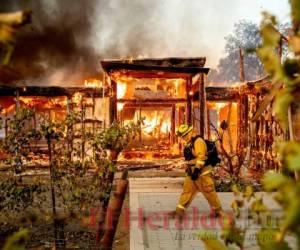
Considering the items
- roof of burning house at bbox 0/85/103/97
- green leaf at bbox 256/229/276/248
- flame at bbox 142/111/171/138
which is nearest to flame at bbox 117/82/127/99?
roof of burning house at bbox 0/85/103/97

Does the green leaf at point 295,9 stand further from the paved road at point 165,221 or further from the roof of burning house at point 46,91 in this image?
the roof of burning house at point 46,91

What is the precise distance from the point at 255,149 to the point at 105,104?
6.64 metres

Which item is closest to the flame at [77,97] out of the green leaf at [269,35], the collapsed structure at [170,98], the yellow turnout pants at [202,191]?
the collapsed structure at [170,98]

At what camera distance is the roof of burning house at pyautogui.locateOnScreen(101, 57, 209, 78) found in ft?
51.7

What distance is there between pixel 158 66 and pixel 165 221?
885 centimetres

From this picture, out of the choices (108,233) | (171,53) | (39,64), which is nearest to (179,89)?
(108,233)

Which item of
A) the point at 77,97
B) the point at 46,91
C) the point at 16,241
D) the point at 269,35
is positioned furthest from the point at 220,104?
the point at 16,241

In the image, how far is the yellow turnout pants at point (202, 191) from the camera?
829 centimetres

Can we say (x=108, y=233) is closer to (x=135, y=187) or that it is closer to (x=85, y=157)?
(x=85, y=157)

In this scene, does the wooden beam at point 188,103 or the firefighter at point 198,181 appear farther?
the wooden beam at point 188,103

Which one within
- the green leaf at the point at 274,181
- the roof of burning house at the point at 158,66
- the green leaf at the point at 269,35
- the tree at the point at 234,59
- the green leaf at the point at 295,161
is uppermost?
the tree at the point at 234,59

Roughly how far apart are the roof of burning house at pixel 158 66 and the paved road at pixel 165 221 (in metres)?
5.07

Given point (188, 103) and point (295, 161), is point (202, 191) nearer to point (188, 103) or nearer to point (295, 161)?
point (295, 161)

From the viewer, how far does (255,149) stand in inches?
618
